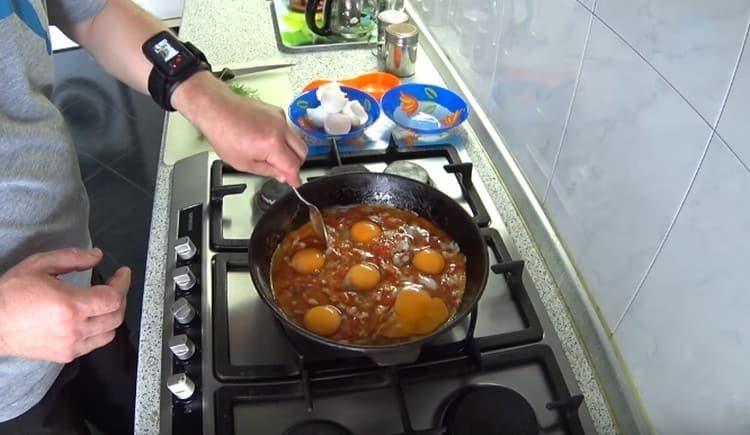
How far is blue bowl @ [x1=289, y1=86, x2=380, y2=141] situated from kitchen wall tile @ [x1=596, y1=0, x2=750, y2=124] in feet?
1.95

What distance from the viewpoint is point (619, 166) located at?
2.50ft

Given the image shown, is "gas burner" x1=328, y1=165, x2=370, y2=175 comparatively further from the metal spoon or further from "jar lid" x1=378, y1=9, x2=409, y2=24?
"jar lid" x1=378, y1=9, x2=409, y2=24

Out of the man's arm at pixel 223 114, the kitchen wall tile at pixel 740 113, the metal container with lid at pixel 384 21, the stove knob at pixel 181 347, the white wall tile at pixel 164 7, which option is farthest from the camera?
the white wall tile at pixel 164 7

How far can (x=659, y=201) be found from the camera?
69 cm

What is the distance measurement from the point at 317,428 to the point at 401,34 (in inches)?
35.8

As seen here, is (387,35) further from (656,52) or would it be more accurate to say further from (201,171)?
(656,52)

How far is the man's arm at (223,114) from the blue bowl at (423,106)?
14.4 inches

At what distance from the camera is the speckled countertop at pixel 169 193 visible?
2.63 feet

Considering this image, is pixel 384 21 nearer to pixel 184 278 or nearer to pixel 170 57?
pixel 170 57

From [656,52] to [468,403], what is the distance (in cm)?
47

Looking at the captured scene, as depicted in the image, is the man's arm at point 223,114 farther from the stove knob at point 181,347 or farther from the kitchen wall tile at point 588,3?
the kitchen wall tile at point 588,3

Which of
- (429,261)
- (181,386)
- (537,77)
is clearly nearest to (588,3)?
(537,77)

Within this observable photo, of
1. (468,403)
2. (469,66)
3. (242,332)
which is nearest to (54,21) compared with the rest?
(242,332)

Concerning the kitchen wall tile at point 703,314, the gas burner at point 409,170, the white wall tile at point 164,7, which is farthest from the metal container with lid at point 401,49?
the white wall tile at point 164,7
